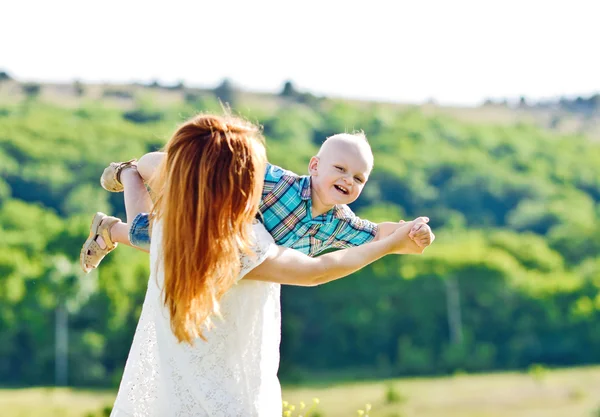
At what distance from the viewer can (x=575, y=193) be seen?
3386 inches

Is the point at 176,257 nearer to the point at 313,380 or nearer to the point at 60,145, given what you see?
the point at 313,380

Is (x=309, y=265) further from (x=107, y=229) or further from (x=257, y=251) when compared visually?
(x=107, y=229)

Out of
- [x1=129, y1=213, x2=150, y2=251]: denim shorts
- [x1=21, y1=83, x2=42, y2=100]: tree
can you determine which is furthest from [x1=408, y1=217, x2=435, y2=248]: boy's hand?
[x1=21, y1=83, x2=42, y2=100]: tree

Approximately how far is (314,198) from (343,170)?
168mm

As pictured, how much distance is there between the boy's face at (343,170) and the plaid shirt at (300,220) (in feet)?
0.27

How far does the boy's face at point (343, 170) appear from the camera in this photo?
356 cm

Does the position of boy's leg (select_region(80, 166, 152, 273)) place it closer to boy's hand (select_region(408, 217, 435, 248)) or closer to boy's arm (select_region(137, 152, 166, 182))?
boy's arm (select_region(137, 152, 166, 182))

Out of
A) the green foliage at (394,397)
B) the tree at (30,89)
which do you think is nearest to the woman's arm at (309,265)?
the green foliage at (394,397)

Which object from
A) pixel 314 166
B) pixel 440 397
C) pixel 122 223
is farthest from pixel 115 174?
pixel 440 397

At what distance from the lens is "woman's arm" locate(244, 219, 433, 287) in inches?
110

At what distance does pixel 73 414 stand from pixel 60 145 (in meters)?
38.9

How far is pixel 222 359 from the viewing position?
9.11 ft

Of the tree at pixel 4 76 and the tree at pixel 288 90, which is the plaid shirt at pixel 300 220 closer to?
the tree at pixel 4 76

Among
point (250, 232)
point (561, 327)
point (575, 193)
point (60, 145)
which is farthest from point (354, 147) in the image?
point (575, 193)
